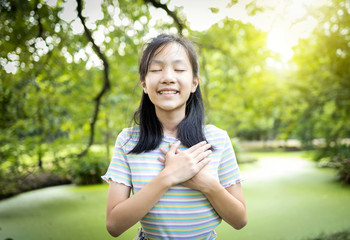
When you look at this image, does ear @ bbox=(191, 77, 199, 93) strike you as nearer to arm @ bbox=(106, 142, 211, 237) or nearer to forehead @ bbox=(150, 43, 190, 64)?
forehead @ bbox=(150, 43, 190, 64)

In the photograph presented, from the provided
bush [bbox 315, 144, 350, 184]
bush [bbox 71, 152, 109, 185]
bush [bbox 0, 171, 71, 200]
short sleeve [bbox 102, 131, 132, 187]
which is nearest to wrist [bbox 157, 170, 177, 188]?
short sleeve [bbox 102, 131, 132, 187]

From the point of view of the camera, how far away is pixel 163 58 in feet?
2.49

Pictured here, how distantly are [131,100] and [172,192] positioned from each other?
225cm

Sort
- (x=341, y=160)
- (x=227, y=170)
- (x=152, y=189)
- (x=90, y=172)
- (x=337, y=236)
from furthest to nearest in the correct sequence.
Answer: (x=90, y=172) → (x=341, y=160) → (x=337, y=236) → (x=227, y=170) → (x=152, y=189)

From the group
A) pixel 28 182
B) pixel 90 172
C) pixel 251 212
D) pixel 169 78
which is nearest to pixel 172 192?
pixel 169 78

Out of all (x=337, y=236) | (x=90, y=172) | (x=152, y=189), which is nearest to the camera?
(x=152, y=189)

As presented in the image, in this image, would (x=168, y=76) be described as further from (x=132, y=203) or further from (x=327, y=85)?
(x=327, y=85)

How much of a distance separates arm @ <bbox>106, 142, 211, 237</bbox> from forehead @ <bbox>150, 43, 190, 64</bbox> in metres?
0.23

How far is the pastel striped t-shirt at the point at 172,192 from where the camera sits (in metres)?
0.71

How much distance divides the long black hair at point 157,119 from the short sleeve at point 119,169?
37mm

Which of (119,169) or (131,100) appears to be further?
(131,100)

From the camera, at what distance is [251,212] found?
107 inches

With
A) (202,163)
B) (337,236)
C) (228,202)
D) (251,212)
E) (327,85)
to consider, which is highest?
(327,85)

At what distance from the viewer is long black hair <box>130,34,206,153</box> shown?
760 mm
